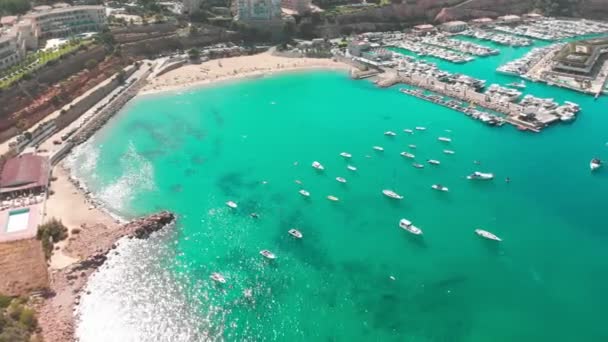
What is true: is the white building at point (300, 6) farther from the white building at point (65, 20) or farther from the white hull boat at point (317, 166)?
the white hull boat at point (317, 166)

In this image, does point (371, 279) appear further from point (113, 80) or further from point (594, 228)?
point (113, 80)

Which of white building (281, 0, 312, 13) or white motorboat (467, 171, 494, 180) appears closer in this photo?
white motorboat (467, 171, 494, 180)

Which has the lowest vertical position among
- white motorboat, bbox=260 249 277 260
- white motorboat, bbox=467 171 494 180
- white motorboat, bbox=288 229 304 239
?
white motorboat, bbox=260 249 277 260

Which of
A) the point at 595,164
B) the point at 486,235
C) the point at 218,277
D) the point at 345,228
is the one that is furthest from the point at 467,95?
the point at 218,277

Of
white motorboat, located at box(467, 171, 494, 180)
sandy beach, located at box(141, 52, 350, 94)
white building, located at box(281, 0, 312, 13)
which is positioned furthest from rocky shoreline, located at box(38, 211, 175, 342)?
white building, located at box(281, 0, 312, 13)

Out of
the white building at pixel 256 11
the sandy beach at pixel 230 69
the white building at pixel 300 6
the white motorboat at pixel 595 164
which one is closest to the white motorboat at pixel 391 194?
the white motorboat at pixel 595 164

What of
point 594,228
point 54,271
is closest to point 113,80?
point 54,271

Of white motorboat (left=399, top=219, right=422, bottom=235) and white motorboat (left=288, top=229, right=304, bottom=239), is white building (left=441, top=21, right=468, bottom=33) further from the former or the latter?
white motorboat (left=288, top=229, right=304, bottom=239)

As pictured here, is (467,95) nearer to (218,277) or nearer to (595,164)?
(595,164)
